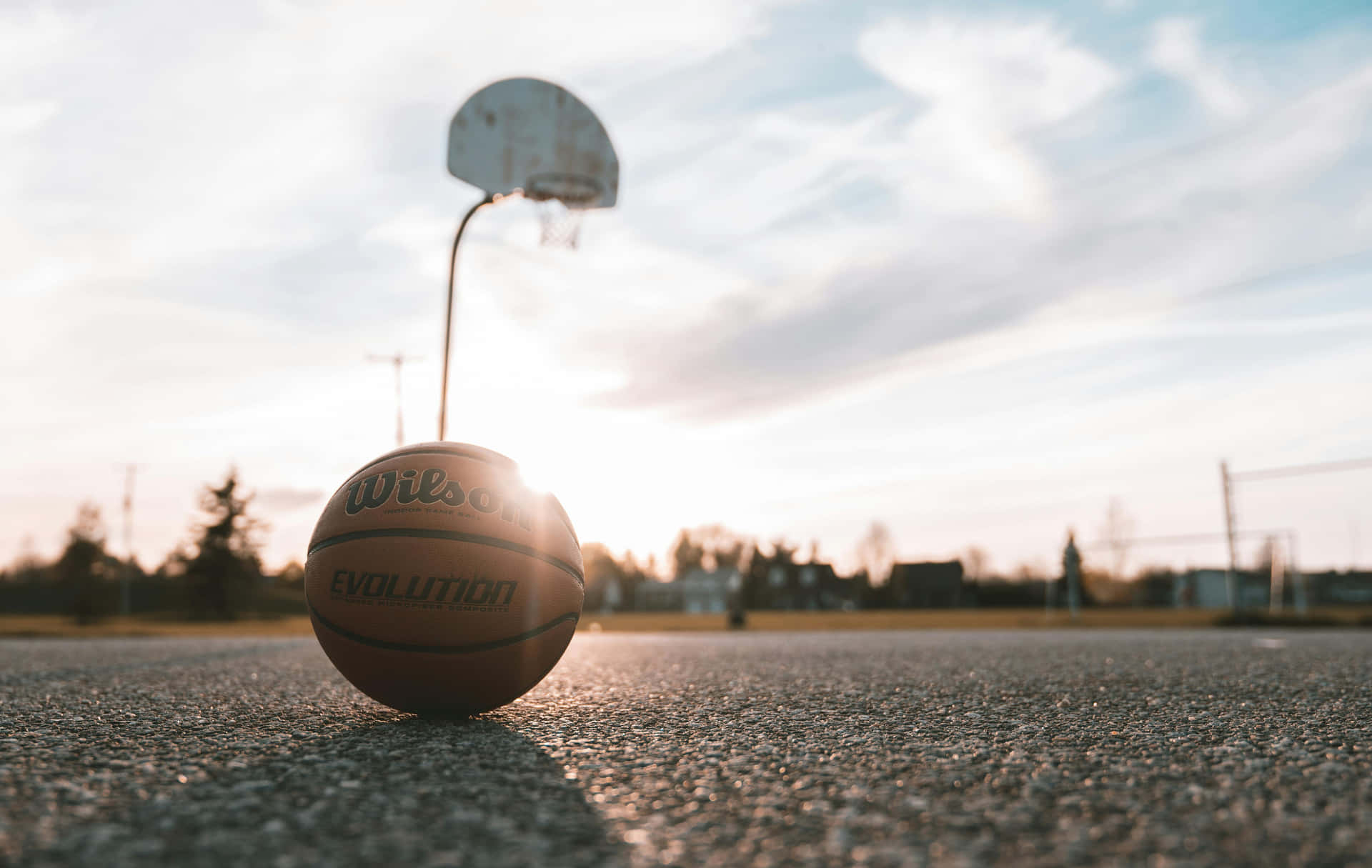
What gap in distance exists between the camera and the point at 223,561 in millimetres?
42781

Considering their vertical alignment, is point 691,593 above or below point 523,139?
below

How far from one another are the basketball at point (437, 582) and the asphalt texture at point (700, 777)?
0.82 ft

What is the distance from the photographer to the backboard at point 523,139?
10953mm

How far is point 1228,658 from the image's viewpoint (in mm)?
9766

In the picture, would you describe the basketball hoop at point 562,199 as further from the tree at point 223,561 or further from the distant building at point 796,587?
the distant building at point 796,587

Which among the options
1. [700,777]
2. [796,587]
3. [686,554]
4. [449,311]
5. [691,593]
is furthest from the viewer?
[686,554]

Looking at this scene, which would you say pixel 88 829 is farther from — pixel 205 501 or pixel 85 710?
pixel 205 501

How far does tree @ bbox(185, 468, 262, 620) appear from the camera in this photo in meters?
42.4

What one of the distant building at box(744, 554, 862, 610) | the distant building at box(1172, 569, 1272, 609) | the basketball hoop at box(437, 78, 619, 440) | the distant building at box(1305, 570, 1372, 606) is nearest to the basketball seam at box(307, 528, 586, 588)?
the basketball hoop at box(437, 78, 619, 440)

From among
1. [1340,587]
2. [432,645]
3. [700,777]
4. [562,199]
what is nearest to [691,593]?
[1340,587]

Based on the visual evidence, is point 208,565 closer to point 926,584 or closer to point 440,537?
point 440,537

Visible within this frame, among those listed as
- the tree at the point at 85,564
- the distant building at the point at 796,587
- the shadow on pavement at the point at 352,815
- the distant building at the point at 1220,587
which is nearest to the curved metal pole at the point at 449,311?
the shadow on pavement at the point at 352,815

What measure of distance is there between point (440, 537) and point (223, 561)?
144ft

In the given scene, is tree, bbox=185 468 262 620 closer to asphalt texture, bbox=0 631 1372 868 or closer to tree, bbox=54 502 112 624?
tree, bbox=54 502 112 624
